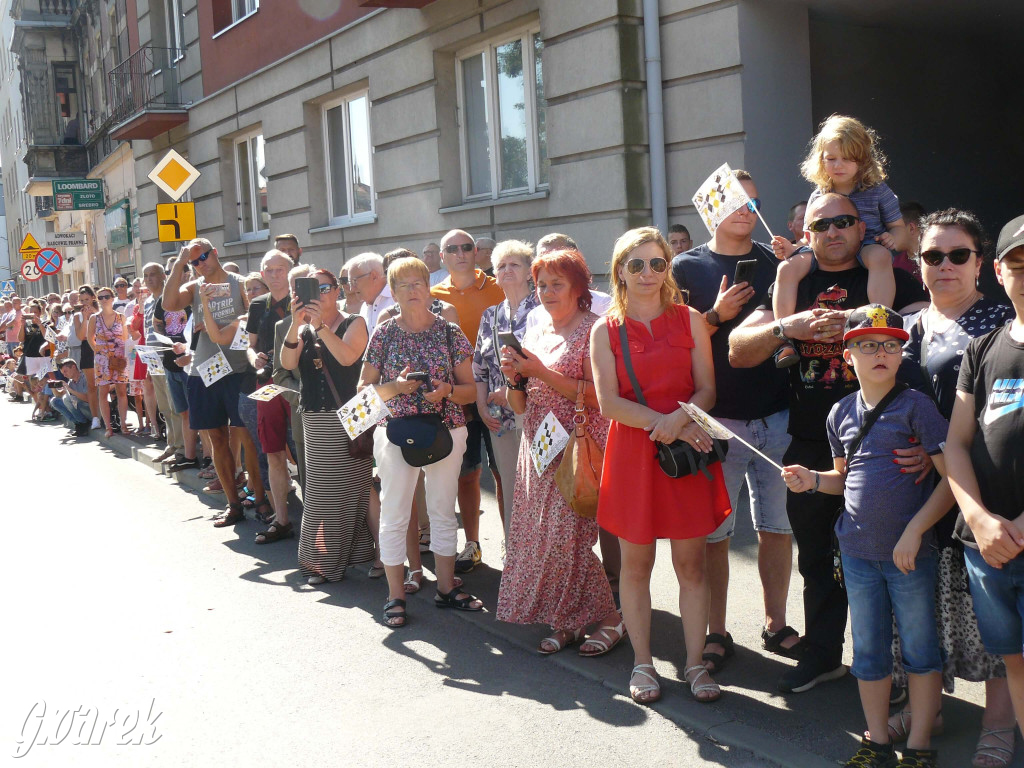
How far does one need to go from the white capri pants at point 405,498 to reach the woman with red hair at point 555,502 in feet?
2.07

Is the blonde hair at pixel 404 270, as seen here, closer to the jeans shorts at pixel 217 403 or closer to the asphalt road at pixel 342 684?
the asphalt road at pixel 342 684

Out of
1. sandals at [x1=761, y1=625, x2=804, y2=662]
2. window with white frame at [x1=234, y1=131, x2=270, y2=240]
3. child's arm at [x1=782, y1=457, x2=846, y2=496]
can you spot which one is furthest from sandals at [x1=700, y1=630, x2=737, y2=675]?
window with white frame at [x1=234, y1=131, x2=270, y2=240]

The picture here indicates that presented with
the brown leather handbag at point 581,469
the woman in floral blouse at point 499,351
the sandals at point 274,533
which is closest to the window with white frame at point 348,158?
the sandals at point 274,533

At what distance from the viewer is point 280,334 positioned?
674cm

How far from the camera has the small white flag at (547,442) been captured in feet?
15.9

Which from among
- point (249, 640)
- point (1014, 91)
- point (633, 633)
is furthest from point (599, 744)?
point (1014, 91)

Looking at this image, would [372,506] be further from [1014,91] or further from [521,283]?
[1014,91]

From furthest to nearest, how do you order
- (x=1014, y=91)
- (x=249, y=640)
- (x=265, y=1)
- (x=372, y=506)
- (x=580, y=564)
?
(x=265, y=1) → (x=1014, y=91) → (x=372, y=506) → (x=249, y=640) → (x=580, y=564)

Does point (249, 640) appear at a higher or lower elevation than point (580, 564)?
lower

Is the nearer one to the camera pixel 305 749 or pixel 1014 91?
pixel 305 749

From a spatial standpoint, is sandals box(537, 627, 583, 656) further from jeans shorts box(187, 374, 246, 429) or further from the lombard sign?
the lombard sign

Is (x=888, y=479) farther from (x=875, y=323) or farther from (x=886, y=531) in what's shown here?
(x=875, y=323)

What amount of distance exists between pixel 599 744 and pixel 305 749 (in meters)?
1.19

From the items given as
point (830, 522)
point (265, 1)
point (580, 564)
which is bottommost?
point (580, 564)
